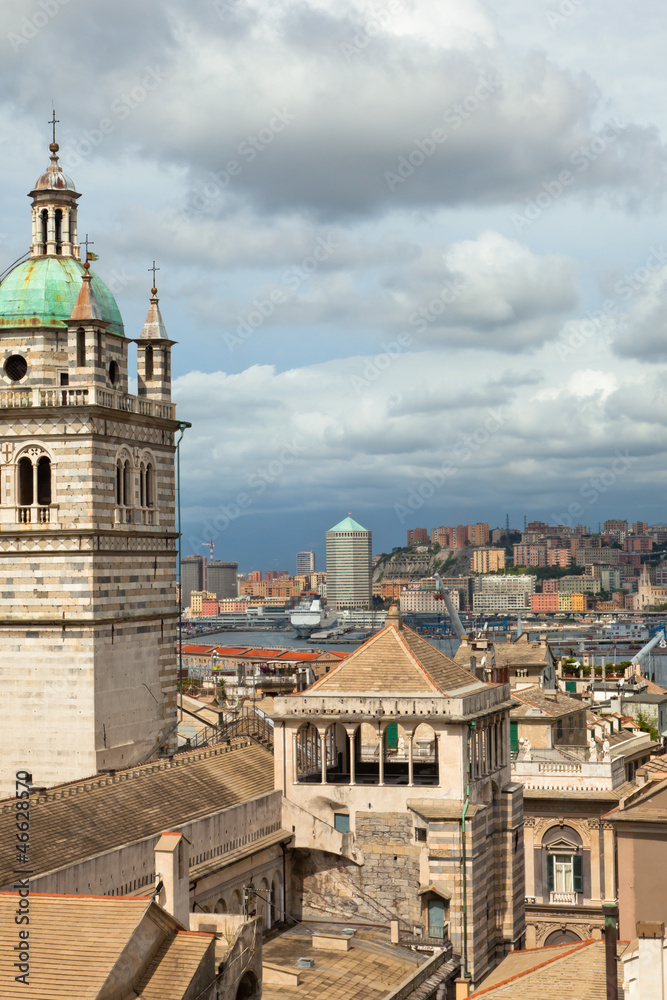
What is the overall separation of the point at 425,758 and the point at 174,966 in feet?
69.2

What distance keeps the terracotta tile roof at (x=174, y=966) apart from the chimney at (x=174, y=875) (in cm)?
282

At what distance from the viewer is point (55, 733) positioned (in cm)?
3700

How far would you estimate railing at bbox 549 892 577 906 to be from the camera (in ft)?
160

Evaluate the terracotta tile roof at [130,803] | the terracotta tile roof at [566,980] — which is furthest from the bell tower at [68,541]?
the terracotta tile roof at [566,980]

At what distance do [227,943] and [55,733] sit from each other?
1529 cm

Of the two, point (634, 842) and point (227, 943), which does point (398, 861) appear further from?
point (227, 943)

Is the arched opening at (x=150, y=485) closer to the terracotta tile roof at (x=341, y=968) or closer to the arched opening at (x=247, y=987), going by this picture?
the terracotta tile roof at (x=341, y=968)

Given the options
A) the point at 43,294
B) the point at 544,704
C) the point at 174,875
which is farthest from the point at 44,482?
the point at 544,704

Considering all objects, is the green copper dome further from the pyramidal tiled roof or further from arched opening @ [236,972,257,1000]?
arched opening @ [236,972,257,1000]

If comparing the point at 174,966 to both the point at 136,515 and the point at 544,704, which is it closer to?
the point at 136,515

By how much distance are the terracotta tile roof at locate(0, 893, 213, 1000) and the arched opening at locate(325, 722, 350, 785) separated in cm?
1549

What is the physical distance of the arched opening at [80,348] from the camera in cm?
3781

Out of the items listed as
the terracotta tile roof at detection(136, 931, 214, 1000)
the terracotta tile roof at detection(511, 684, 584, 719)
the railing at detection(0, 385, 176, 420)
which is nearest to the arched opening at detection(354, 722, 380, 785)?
the terracotta tile roof at detection(511, 684, 584, 719)

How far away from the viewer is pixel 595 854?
1941 inches
